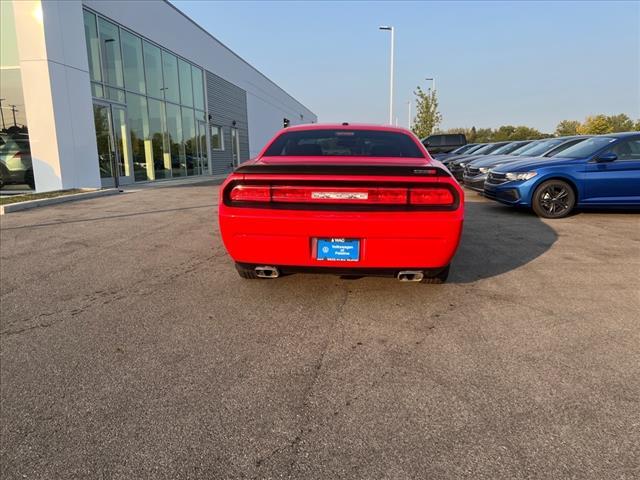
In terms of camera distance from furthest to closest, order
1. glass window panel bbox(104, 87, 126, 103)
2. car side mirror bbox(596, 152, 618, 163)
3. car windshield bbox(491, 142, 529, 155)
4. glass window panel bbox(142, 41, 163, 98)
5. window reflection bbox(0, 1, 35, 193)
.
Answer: glass window panel bbox(142, 41, 163, 98)
glass window panel bbox(104, 87, 126, 103)
car windshield bbox(491, 142, 529, 155)
window reflection bbox(0, 1, 35, 193)
car side mirror bbox(596, 152, 618, 163)

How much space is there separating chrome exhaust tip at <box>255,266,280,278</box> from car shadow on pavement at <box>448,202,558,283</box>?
1770 mm

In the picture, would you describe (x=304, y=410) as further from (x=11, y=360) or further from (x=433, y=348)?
(x=11, y=360)

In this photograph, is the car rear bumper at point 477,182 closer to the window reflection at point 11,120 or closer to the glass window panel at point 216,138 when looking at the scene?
the window reflection at point 11,120

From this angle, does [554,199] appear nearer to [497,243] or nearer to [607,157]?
[607,157]

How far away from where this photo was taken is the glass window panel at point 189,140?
2041 cm

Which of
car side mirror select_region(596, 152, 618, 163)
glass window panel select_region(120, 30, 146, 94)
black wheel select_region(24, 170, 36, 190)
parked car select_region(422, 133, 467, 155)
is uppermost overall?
glass window panel select_region(120, 30, 146, 94)

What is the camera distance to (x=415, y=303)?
11.3 feet

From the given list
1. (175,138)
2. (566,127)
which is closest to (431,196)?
(175,138)

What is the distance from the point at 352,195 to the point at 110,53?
15.3 meters

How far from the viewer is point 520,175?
24.9 feet

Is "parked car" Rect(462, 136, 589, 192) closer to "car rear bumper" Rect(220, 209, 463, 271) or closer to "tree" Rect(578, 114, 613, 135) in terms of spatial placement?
"car rear bumper" Rect(220, 209, 463, 271)

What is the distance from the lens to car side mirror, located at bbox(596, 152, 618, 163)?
23.1 feet

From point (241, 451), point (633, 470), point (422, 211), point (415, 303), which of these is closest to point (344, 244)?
point (422, 211)

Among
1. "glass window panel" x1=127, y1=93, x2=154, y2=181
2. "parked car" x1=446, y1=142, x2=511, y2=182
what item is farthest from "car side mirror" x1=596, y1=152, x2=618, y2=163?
"glass window panel" x1=127, y1=93, x2=154, y2=181
